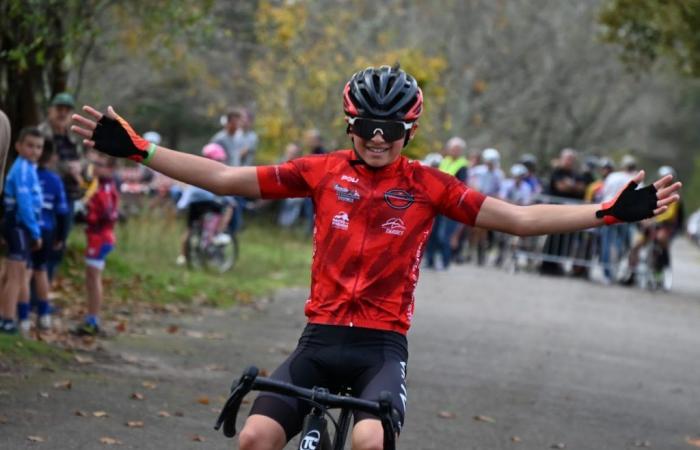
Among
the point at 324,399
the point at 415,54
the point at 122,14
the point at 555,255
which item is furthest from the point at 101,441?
the point at 415,54

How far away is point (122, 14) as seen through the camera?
1788cm

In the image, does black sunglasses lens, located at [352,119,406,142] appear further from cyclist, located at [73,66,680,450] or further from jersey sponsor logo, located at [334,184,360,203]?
jersey sponsor logo, located at [334,184,360,203]

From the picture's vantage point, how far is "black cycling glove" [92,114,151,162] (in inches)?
250

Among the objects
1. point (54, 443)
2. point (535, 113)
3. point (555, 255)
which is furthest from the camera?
point (535, 113)

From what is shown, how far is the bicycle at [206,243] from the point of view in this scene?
2064 centimetres

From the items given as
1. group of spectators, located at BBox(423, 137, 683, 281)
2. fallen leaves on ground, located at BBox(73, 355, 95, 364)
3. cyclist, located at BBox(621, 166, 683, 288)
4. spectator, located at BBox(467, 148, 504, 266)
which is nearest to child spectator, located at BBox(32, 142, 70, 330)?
fallen leaves on ground, located at BBox(73, 355, 95, 364)

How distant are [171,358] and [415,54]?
916 inches

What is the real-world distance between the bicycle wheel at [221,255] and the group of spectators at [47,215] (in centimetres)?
613

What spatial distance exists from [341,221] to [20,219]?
20.4 ft

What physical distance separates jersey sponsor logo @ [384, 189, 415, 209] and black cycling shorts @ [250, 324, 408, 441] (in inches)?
22.2

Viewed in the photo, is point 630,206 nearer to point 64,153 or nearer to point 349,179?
point 349,179

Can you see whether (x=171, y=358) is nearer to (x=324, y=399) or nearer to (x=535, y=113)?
→ (x=324, y=399)

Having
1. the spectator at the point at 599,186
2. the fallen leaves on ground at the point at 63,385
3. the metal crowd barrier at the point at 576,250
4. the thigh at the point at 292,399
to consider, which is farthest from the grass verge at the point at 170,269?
the thigh at the point at 292,399

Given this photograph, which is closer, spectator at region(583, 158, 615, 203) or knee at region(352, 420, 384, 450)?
knee at region(352, 420, 384, 450)
